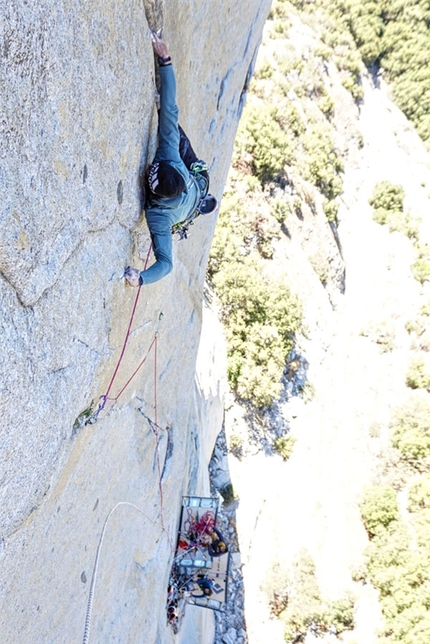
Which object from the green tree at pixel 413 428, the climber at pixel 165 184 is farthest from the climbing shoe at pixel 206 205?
the green tree at pixel 413 428

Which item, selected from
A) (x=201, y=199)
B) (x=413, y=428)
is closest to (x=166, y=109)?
(x=201, y=199)

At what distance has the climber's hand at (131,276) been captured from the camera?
9.82 ft

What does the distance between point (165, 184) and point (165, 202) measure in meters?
0.25

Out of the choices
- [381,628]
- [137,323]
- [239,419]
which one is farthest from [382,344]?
[137,323]

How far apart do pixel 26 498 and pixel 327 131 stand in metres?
19.5

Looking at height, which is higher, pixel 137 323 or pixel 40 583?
pixel 137 323

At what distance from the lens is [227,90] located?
505cm

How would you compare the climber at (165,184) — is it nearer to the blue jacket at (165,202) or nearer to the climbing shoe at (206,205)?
the blue jacket at (165,202)

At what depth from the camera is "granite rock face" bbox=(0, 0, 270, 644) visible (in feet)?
5.84

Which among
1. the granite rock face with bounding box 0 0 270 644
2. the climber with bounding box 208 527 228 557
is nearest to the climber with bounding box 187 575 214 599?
the climber with bounding box 208 527 228 557

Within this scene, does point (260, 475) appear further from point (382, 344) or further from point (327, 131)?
point (327, 131)

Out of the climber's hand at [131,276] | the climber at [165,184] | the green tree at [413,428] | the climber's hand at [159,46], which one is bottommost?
the climber's hand at [131,276]

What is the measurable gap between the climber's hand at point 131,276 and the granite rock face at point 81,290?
0.07 m

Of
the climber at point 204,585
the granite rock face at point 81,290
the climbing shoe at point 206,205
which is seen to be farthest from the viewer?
the climber at point 204,585
